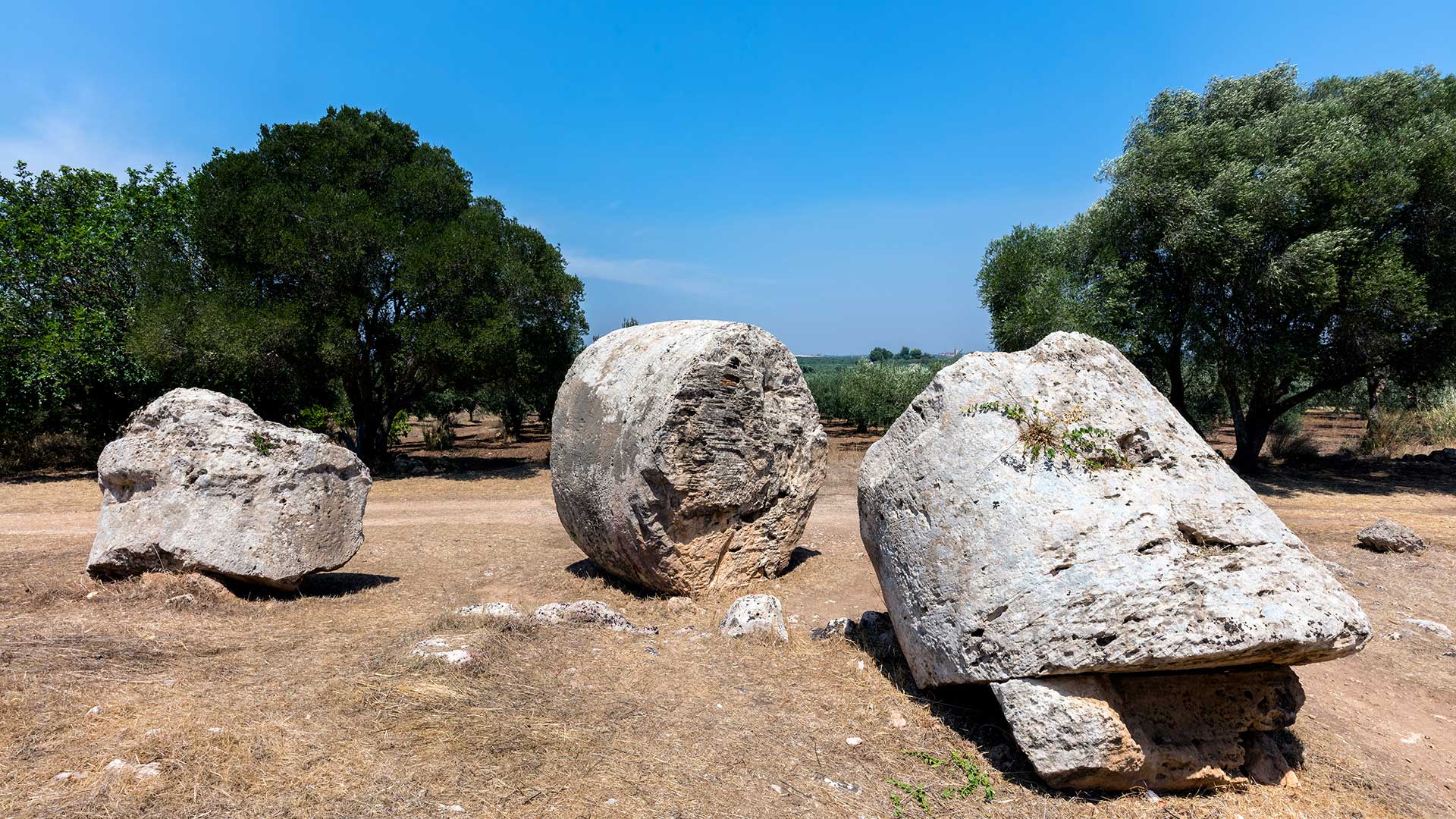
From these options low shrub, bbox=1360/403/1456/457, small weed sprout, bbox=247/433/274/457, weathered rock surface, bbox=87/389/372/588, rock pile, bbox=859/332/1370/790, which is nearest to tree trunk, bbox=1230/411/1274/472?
low shrub, bbox=1360/403/1456/457

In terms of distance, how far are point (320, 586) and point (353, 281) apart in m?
13.0

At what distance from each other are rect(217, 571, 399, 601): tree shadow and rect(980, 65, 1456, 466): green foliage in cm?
1560

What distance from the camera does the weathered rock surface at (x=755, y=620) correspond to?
7213 mm

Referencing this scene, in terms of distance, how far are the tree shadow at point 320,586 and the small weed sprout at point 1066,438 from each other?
8131 millimetres

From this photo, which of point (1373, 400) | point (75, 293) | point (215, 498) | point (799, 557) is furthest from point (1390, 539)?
point (75, 293)

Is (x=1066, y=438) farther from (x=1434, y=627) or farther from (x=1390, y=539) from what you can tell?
(x=1390, y=539)

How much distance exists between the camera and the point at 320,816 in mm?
3832

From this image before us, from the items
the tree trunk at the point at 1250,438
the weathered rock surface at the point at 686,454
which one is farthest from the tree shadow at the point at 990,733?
the tree trunk at the point at 1250,438

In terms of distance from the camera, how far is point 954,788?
180 inches

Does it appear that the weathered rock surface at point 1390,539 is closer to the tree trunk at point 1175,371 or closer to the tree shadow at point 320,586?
the tree trunk at point 1175,371

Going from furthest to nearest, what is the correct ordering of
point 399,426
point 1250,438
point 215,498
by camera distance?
point 399,426 < point 1250,438 < point 215,498

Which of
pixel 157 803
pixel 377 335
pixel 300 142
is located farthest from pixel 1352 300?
pixel 300 142

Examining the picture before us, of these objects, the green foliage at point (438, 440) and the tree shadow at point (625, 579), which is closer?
the tree shadow at point (625, 579)

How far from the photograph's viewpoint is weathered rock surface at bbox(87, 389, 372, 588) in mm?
8000
